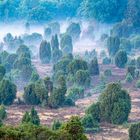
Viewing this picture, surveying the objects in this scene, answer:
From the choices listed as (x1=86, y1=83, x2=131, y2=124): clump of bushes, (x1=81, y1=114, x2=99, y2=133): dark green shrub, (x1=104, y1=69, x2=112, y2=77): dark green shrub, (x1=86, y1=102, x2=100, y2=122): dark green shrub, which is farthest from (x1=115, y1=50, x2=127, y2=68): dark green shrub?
(x1=81, y1=114, x2=99, y2=133): dark green shrub

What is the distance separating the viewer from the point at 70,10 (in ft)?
272

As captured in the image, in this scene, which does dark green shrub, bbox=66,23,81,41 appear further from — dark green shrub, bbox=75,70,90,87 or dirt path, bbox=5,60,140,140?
dark green shrub, bbox=75,70,90,87

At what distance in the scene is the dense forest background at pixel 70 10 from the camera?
241 ft

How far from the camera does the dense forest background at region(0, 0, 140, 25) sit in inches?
2894

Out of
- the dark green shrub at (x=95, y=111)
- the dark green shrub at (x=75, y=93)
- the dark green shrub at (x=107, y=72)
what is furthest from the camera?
the dark green shrub at (x=107, y=72)

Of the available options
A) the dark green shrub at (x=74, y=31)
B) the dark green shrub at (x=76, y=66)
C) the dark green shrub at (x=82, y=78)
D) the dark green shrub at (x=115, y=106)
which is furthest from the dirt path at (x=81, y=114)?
the dark green shrub at (x=74, y=31)

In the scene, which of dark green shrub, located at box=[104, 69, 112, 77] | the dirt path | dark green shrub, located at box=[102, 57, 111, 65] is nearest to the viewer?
the dirt path

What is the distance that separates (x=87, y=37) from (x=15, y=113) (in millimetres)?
45420

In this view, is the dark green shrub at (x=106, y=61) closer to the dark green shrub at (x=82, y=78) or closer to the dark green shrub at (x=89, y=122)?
the dark green shrub at (x=82, y=78)

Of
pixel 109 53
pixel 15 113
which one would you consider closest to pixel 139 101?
pixel 15 113

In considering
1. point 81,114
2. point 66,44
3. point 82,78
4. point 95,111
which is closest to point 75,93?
point 82,78

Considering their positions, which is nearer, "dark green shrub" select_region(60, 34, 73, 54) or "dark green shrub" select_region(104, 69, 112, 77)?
"dark green shrub" select_region(104, 69, 112, 77)

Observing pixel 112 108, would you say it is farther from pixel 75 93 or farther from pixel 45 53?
pixel 45 53

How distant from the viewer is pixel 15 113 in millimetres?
27984
